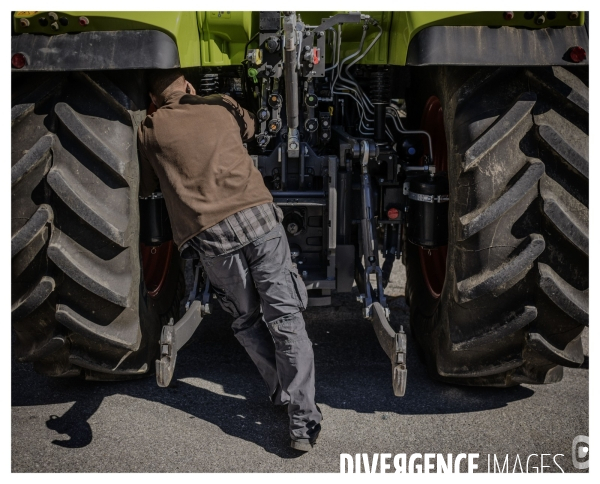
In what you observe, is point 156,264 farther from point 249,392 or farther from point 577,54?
point 577,54

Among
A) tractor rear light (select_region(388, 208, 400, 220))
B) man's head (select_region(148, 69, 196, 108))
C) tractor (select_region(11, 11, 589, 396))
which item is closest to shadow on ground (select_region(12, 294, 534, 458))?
tractor (select_region(11, 11, 589, 396))

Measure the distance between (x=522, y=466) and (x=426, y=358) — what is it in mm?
784

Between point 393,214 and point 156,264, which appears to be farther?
point 156,264

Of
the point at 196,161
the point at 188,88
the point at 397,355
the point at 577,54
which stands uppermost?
the point at 577,54

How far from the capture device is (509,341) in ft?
10.4

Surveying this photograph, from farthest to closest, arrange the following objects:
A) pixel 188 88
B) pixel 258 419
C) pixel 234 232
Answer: pixel 258 419 < pixel 188 88 < pixel 234 232

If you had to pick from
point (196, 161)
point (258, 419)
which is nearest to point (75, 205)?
point (196, 161)

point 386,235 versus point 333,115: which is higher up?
point 333,115

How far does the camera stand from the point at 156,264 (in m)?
3.94

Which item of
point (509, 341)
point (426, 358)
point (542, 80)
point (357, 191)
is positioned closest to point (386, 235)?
point (357, 191)

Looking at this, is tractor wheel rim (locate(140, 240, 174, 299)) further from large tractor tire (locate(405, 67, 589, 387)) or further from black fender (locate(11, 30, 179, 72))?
large tractor tire (locate(405, 67, 589, 387))

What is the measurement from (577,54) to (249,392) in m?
2.09

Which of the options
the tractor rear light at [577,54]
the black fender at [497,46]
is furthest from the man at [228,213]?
the tractor rear light at [577,54]

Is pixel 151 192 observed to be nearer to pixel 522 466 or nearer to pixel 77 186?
pixel 77 186
